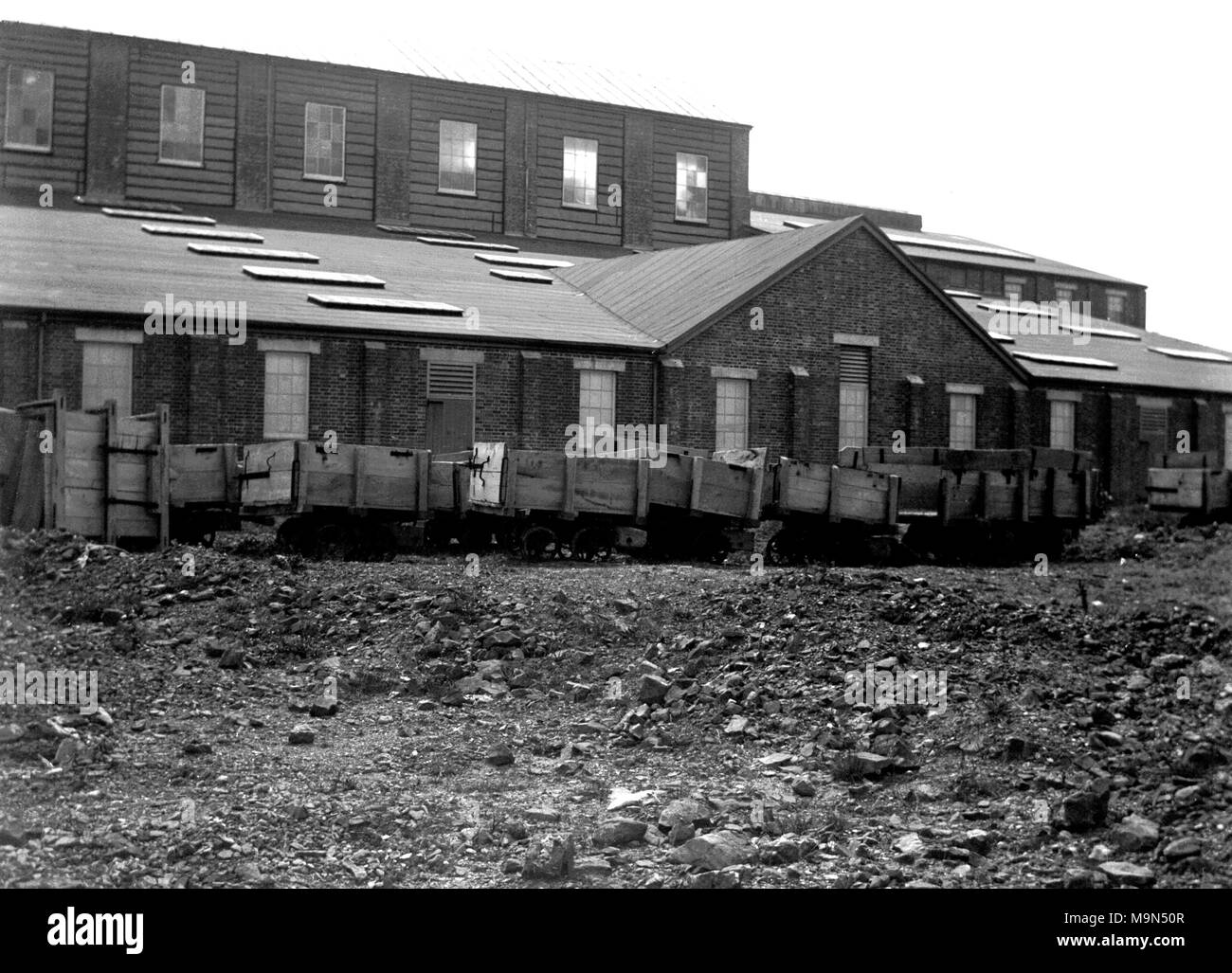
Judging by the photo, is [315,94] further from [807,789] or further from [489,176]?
[807,789]

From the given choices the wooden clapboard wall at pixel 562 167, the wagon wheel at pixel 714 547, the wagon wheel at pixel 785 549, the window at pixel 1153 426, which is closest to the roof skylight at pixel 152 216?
the wooden clapboard wall at pixel 562 167

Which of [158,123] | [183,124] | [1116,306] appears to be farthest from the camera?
[1116,306]

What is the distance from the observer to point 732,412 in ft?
95.4

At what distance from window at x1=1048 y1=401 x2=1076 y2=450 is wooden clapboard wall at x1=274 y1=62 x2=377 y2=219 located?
59.2 feet

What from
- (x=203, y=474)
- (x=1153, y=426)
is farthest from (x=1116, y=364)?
(x=203, y=474)

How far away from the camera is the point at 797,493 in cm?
2197

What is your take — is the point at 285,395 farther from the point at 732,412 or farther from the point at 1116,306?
the point at 1116,306

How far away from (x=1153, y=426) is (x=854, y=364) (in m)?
10.6

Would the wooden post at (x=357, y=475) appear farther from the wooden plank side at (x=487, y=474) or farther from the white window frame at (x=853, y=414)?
the white window frame at (x=853, y=414)

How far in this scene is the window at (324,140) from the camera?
3609 centimetres

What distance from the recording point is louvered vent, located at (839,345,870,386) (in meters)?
30.4

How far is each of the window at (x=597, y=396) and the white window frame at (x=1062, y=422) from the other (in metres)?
11.9

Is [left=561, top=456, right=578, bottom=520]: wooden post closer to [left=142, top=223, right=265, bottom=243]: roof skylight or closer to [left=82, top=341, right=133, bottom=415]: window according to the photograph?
[left=82, top=341, right=133, bottom=415]: window

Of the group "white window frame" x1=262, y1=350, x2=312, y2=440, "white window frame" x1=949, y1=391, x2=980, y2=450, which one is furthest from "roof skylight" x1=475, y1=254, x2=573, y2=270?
"white window frame" x1=949, y1=391, x2=980, y2=450
